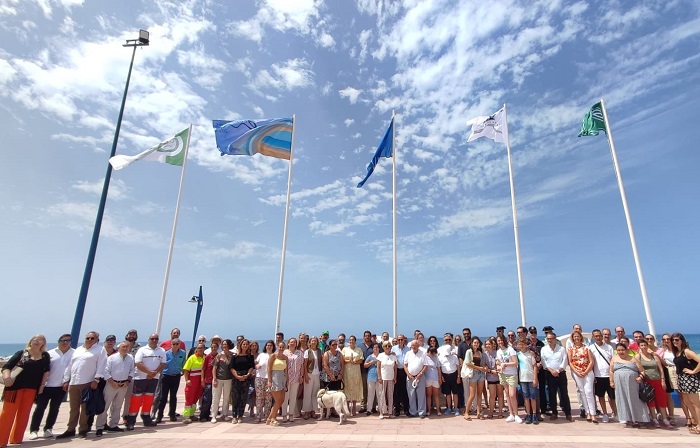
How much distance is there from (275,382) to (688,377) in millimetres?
7711

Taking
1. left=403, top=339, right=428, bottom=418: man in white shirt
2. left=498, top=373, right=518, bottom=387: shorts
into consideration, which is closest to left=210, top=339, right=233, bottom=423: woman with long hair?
left=403, top=339, right=428, bottom=418: man in white shirt

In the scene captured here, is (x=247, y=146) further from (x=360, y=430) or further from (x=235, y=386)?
(x=360, y=430)

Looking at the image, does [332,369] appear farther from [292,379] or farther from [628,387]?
[628,387]

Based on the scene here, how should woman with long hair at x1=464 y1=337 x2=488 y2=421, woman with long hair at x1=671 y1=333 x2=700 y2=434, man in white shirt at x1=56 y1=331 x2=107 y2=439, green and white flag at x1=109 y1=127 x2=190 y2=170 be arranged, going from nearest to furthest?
woman with long hair at x1=671 y1=333 x2=700 y2=434 → man in white shirt at x1=56 y1=331 x2=107 y2=439 → woman with long hair at x1=464 y1=337 x2=488 y2=421 → green and white flag at x1=109 y1=127 x2=190 y2=170

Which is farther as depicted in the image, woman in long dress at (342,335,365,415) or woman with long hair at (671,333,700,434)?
woman in long dress at (342,335,365,415)

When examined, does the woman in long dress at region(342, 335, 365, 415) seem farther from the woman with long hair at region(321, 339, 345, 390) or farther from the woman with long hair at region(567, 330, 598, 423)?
the woman with long hair at region(567, 330, 598, 423)

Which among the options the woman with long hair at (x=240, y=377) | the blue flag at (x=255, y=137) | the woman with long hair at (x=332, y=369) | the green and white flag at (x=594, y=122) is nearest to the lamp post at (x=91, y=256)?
the blue flag at (x=255, y=137)

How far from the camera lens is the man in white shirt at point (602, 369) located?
762 cm

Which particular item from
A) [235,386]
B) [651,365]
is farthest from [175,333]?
[651,365]

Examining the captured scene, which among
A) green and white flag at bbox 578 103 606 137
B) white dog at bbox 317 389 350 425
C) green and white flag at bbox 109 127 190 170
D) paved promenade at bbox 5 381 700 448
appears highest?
green and white flag at bbox 578 103 606 137

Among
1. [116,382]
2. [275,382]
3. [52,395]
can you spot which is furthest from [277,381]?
[52,395]

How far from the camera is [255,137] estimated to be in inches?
538

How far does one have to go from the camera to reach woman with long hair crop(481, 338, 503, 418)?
8.10 meters

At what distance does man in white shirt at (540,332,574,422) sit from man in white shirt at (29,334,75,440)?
9.60m
